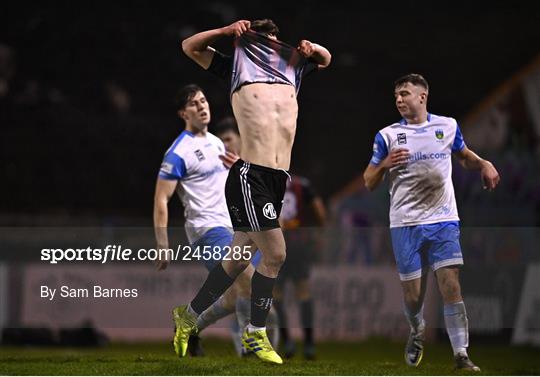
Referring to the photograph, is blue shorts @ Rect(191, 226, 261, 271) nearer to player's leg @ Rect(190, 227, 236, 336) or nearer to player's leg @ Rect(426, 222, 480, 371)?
player's leg @ Rect(190, 227, 236, 336)

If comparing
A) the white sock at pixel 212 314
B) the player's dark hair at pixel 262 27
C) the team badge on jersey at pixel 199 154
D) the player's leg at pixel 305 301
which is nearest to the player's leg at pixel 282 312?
the player's leg at pixel 305 301

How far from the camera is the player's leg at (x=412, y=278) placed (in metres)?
7.62

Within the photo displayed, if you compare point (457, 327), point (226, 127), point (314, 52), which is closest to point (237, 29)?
point (314, 52)

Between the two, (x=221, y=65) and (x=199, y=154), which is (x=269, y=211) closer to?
(x=221, y=65)

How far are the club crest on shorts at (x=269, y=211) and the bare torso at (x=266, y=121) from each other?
252mm

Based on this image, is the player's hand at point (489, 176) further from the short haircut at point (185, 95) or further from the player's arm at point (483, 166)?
the short haircut at point (185, 95)

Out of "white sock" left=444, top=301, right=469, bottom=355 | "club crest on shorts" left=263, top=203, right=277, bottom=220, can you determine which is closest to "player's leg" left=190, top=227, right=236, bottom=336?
"club crest on shorts" left=263, top=203, right=277, bottom=220

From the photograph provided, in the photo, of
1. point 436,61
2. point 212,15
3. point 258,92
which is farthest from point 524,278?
point 258,92

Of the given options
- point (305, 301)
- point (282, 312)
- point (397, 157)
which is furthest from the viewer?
point (282, 312)

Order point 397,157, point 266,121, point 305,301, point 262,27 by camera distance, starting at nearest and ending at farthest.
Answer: point 266,121, point 262,27, point 397,157, point 305,301

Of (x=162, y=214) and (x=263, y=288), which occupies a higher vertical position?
(x=162, y=214)

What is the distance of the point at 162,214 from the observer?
26.5ft

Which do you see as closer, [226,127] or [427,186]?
[427,186]

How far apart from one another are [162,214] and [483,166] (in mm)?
2325
